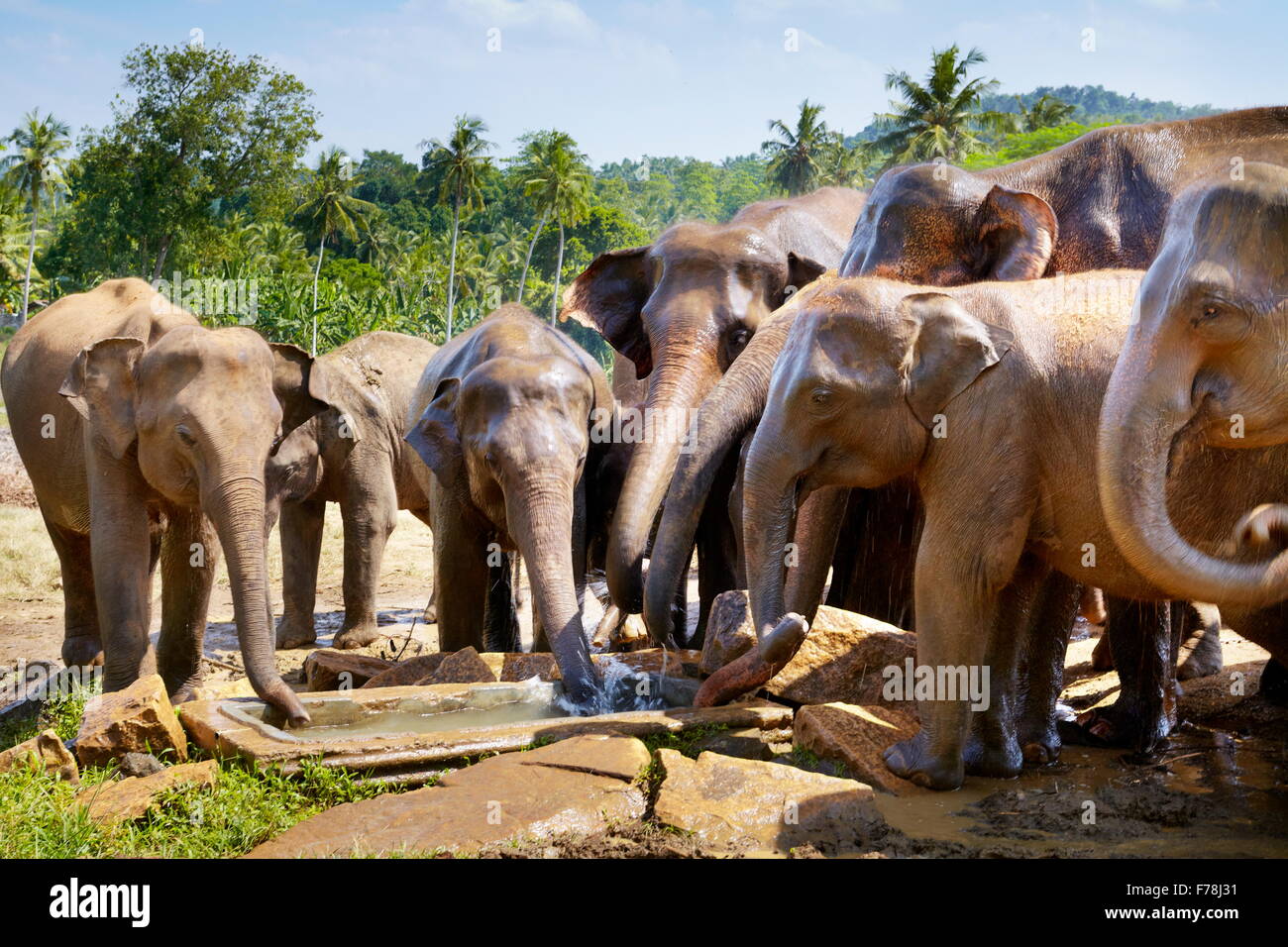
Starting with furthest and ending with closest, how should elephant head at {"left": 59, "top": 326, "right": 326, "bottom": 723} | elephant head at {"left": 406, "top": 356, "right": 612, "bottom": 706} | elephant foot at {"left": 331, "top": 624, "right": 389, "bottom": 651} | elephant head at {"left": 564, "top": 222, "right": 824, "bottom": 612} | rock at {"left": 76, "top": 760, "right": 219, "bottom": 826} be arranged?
elephant foot at {"left": 331, "top": 624, "right": 389, "bottom": 651} → elephant head at {"left": 564, "top": 222, "right": 824, "bottom": 612} → elephant head at {"left": 406, "top": 356, "right": 612, "bottom": 706} → elephant head at {"left": 59, "top": 326, "right": 326, "bottom": 723} → rock at {"left": 76, "top": 760, "right": 219, "bottom": 826}

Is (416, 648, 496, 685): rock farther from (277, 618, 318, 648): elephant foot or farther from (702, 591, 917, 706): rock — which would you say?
(277, 618, 318, 648): elephant foot

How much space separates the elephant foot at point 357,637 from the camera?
38.0 ft

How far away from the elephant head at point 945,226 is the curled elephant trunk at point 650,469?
1.39 m

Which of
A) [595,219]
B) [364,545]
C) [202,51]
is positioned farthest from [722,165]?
[364,545]

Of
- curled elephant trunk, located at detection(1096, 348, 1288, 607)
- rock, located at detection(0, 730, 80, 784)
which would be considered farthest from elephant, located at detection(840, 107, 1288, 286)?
rock, located at detection(0, 730, 80, 784)

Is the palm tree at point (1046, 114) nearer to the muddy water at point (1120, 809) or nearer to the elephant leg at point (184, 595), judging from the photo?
the elephant leg at point (184, 595)

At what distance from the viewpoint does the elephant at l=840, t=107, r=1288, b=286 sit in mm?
8031

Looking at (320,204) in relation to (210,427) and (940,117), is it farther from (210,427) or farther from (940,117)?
(210,427)

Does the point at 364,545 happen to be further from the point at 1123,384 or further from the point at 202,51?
the point at 202,51

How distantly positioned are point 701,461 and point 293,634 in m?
5.40

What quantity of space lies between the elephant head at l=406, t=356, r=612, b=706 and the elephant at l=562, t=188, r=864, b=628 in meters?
0.44

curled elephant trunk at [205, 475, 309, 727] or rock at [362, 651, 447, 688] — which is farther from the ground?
curled elephant trunk at [205, 475, 309, 727]

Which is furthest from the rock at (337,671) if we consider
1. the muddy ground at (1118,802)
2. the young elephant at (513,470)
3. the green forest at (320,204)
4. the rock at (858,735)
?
the green forest at (320,204)
